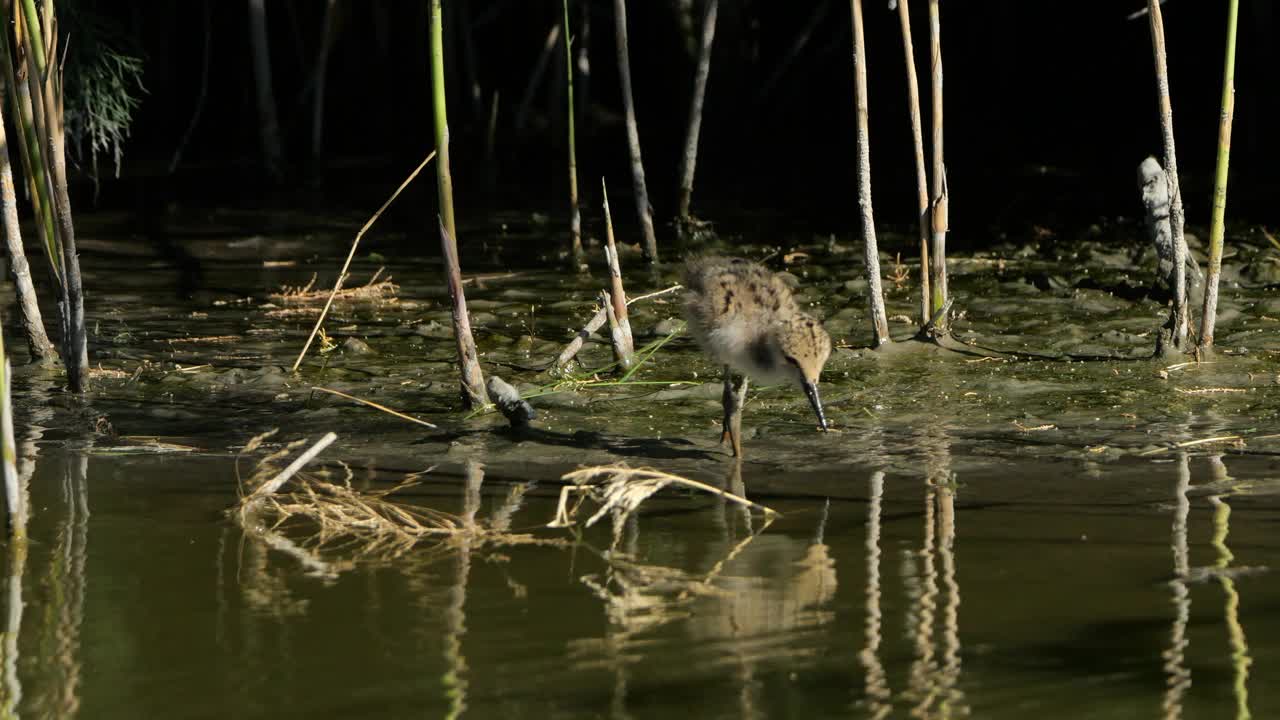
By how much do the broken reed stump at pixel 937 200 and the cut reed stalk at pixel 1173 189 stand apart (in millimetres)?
1156

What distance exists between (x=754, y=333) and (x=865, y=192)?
2.19 metres

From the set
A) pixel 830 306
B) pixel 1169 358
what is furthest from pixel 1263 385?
pixel 830 306

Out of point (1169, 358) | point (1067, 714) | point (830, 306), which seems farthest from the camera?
point (830, 306)

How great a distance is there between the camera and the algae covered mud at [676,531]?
4656 millimetres

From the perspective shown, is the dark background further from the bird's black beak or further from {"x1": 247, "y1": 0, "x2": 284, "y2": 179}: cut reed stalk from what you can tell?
the bird's black beak

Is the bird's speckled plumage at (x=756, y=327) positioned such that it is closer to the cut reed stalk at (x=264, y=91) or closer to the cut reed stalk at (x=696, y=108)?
the cut reed stalk at (x=696, y=108)

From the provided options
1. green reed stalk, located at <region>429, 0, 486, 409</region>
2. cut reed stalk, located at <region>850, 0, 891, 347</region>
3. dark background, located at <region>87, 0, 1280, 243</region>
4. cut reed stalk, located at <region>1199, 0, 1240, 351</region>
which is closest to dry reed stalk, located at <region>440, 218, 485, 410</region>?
green reed stalk, located at <region>429, 0, 486, 409</region>

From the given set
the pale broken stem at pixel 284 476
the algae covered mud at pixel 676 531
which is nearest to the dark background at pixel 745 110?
the algae covered mud at pixel 676 531

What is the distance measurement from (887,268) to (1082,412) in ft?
15.2

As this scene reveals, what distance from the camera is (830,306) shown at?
11625 mm

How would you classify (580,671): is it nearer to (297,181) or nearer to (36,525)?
(36,525)

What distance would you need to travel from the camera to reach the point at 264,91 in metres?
20.7

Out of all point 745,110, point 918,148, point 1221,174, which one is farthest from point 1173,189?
point 745,110

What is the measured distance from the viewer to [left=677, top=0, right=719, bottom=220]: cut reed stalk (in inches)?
515
